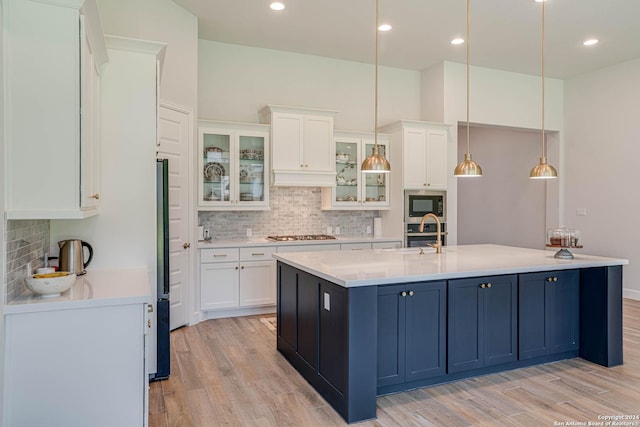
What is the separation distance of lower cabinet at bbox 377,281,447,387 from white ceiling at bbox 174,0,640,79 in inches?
117

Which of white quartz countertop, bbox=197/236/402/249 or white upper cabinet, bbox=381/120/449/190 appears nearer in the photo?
white quartz countertop, bbox=197/236/402/249

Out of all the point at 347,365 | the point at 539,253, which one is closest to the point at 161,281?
the point at 347,365

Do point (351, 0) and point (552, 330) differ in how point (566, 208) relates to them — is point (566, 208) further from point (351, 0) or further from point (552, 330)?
point (351, 0)

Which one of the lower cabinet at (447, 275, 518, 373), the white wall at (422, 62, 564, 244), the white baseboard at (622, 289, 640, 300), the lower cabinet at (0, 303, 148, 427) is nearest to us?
the lower cabinet at (0, 303, 148, 427)

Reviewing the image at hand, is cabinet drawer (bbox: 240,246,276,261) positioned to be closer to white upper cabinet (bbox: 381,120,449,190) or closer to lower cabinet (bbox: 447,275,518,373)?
white upper cabinet (bbox: 381,120,449,190)

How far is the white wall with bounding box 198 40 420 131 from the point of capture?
5.38 m

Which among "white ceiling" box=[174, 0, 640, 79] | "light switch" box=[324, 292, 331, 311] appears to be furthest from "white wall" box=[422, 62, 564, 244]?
"light switch" box=[324, 292, 331, 311]

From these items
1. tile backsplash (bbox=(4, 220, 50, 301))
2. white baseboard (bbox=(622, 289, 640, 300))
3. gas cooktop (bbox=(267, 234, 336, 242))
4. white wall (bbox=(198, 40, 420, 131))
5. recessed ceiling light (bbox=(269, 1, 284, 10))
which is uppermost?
recessed ceiling light (bbox=(269, 1, 284, 10))

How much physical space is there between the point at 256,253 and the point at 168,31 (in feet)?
8.24

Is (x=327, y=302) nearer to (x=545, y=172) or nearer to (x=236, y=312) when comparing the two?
(x=545, y=172)

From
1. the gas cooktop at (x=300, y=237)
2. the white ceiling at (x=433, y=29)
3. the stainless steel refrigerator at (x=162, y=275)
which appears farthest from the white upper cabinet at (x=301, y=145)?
the stainless steel refrigerator at (x=162, y=275)

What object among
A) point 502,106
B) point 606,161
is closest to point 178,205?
point 502,106

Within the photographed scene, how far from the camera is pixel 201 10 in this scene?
453 centimetres

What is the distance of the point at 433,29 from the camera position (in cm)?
501
